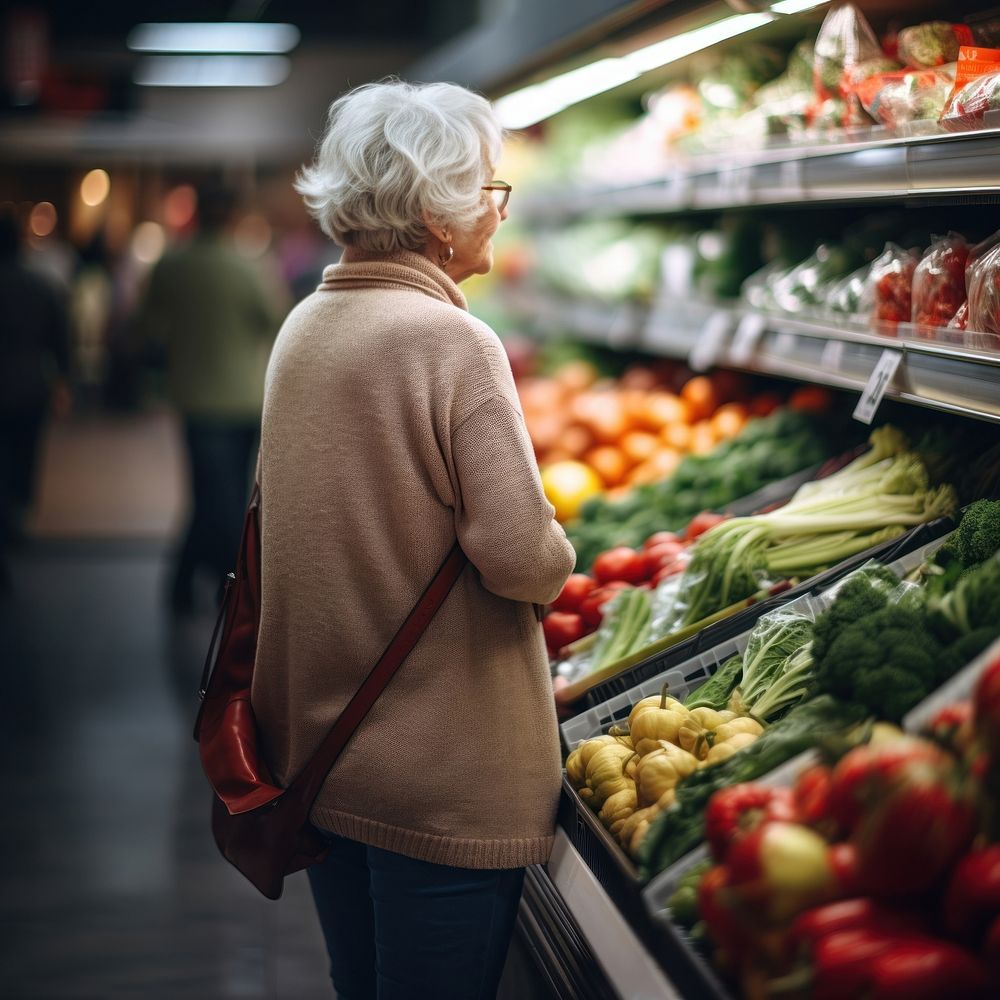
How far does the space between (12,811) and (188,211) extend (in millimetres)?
13028

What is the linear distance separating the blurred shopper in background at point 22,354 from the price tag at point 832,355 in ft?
17.6

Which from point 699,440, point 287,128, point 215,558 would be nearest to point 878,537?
point 699,440

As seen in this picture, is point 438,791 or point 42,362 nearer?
point 438,791

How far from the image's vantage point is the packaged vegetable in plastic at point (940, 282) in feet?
6.98

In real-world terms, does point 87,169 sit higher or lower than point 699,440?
higher

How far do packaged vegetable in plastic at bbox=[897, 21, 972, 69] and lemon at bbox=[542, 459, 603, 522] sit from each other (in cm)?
164

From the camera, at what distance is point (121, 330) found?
13555 mm

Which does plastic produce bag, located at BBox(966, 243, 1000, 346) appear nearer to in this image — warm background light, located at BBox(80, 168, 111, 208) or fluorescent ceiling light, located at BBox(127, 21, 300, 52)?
fluorescent ceiling light, located at BBox(127, 21, 300, 52)

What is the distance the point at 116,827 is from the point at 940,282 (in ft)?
9.82

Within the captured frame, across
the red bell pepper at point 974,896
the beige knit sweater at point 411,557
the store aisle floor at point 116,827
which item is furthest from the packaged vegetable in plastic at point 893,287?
the store aisle floor at point 116,827

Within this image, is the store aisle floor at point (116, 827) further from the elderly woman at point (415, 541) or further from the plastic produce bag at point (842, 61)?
the plastic produce bag at point (842, 61)

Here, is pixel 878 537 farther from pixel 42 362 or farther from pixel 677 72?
pixel 42 362

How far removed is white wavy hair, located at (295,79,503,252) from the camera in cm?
167

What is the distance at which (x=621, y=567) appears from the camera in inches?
108
